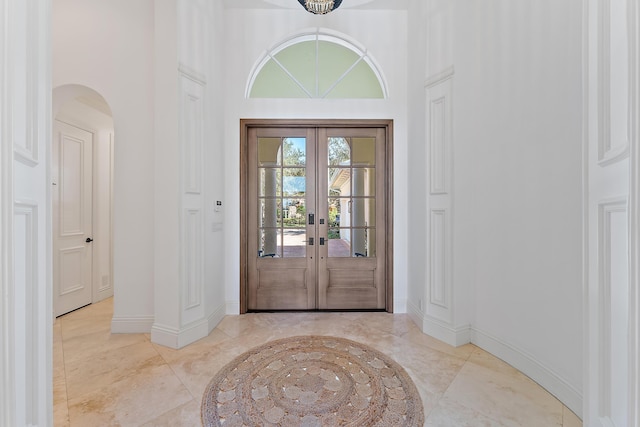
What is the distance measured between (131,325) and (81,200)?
1814 millimetres

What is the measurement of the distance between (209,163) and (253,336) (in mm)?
1762

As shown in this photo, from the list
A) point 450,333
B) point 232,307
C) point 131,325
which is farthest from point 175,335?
point 450,333

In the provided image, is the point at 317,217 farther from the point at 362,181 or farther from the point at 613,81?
the point at 613,81

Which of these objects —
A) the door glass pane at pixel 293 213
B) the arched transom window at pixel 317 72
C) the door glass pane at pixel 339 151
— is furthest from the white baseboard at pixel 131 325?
the arched transom window at pixel 317 72

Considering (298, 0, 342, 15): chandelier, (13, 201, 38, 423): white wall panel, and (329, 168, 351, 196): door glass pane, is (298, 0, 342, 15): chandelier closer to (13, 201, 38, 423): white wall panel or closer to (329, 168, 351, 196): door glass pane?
(329, 168, 351, 196): door glass pane

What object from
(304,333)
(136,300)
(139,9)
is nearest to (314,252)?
(304,333)

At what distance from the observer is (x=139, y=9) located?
2.62 m

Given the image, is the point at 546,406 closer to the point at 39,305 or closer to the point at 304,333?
the point at 304,333

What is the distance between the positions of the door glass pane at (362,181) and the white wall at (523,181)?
1006mm

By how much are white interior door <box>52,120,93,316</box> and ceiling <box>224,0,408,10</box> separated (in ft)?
7.93

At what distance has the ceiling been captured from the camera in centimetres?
300

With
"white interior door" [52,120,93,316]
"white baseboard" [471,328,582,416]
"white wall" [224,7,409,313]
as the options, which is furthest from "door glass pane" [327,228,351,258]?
"white interior door" [52,120,93,316]

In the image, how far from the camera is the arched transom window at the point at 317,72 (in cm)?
321

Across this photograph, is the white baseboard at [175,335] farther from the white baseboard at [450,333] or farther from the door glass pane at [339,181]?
the white baseboard at [450,333]
